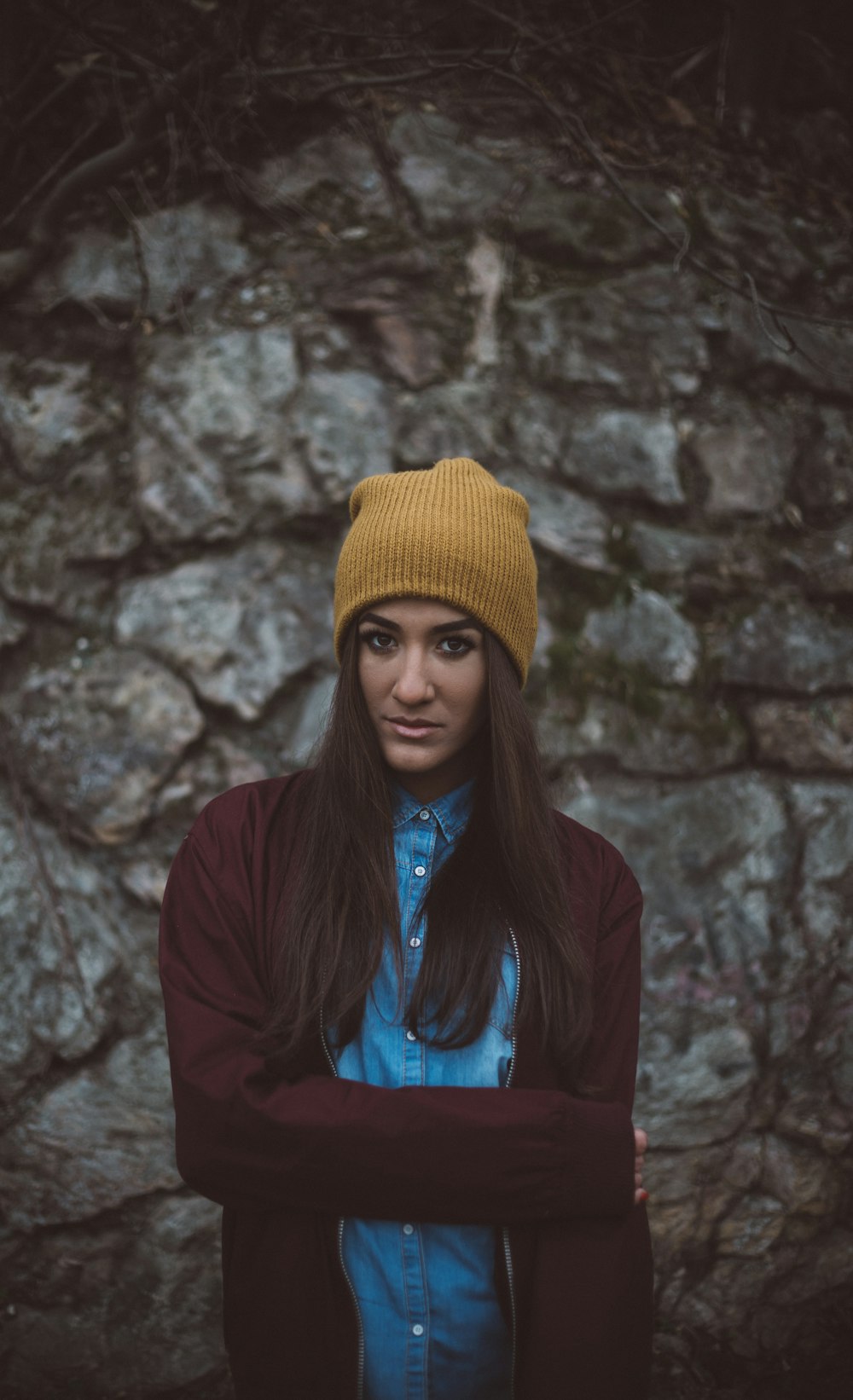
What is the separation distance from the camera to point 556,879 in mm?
1563

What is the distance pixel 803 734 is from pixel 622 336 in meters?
1.47

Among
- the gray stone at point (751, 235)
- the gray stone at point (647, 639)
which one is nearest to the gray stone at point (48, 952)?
the gray stone at point (647, 639)

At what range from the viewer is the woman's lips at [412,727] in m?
1.48

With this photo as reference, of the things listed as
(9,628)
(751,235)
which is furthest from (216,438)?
(751,235)

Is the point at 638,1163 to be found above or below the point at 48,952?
above

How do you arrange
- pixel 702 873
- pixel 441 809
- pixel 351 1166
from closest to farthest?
pixel 351 1166 → pixel 441 809 → pixel 702 873

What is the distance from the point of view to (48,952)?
2.49m

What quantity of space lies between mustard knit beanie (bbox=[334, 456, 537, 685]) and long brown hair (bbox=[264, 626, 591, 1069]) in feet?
0.22

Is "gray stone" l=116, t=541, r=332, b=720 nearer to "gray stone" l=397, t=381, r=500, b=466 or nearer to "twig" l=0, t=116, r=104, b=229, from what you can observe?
"gray stone" l=397, t=381, r=500, b=466

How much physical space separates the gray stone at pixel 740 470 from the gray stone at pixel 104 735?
1867mm

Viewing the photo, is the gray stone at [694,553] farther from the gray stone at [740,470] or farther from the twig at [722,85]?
the twig at [722,85]

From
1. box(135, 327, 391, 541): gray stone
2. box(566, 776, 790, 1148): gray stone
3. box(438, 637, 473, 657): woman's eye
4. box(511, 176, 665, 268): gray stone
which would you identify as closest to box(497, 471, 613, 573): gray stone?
box(135, 327, 391, 541): gray stone

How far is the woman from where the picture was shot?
51.4 inches

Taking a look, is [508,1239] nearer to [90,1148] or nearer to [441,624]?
[441,624]
